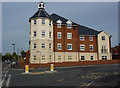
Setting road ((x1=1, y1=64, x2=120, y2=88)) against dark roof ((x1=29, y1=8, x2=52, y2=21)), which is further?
dark roof ((x1=29, y1=8, x2=52, y2=21))

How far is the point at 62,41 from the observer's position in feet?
122

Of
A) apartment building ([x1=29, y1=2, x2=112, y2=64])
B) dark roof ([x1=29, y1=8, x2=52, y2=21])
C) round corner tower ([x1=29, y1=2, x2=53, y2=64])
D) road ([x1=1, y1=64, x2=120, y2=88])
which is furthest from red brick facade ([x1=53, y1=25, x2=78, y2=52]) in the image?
road ([x1=1, y1=64, x2=120, y2=88])

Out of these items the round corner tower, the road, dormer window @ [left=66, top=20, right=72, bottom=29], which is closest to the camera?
the road

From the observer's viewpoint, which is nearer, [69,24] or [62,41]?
[62,41]

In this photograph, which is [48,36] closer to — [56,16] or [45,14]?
[45,14]

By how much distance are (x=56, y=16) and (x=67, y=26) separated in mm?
5423

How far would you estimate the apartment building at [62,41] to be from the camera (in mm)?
32656

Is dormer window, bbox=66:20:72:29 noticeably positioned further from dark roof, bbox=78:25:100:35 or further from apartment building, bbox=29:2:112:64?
dark roof, bbox=78:25:100:35

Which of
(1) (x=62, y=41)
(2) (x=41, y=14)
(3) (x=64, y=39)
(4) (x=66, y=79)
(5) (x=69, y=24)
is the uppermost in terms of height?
(2) (x=41, y=14)

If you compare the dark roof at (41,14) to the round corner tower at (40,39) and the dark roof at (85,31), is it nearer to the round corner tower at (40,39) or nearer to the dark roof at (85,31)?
the round corner tower at (40,39)

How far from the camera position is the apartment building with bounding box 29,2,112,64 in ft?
107

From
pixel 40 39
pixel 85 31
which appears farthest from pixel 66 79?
pixel 85 31

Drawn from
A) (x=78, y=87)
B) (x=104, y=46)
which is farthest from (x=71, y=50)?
(x=78, y=87)

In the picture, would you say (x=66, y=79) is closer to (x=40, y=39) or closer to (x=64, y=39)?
(x=40, y=39)
